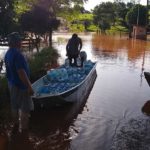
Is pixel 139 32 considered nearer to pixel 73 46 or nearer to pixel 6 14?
pixel 73 46

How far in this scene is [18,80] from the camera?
23.5 feet

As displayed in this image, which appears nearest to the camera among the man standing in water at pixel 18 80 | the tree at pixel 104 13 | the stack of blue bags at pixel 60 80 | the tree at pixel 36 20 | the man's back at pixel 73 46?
the man standing in water at pixel 18 80

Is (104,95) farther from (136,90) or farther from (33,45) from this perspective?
(33,45)

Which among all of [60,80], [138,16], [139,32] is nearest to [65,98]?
[60,80]

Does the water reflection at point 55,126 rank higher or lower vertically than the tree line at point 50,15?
lower

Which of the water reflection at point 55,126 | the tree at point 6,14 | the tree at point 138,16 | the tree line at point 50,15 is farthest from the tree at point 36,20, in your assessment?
the tree at point 138,16

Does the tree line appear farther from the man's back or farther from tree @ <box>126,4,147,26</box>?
the man's back

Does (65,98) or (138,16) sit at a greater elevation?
(138,16)

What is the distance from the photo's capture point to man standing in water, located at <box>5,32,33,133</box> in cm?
695

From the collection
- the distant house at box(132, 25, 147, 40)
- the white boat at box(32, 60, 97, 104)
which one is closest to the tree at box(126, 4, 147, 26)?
the distant house at box(132, 25, 147, 40)

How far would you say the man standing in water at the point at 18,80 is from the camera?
695 centimetres

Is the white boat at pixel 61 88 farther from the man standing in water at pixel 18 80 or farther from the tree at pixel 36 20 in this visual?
the tree at pixel 36 20

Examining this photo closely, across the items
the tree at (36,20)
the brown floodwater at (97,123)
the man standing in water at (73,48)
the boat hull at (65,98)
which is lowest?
the brown floodwater at (97,123)

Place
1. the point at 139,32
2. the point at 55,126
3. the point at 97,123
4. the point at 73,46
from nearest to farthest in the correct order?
the point at 55,126 → the point at 97,123 → the point at 73,46 → the point at 139,32
